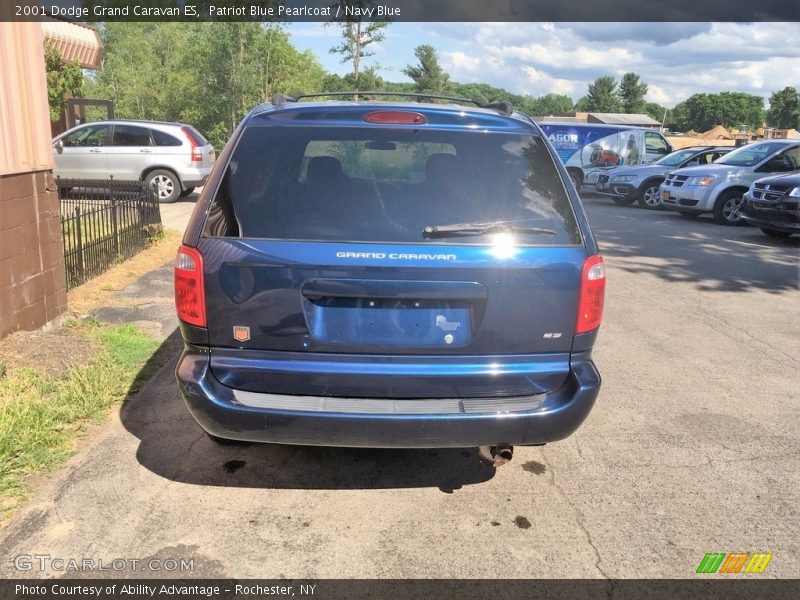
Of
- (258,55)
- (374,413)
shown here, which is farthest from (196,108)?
(374,413)

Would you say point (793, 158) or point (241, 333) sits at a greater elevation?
point (793, 158)

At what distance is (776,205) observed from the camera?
11.5m

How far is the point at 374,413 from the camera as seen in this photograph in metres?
2.94

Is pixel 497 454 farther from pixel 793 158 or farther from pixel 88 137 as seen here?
pixel 88 137

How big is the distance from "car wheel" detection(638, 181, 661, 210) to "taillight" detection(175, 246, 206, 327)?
54.2ft

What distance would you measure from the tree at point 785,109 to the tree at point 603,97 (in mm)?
23403

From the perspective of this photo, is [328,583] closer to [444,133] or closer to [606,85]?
[444,133]

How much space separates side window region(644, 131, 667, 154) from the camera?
20203mm

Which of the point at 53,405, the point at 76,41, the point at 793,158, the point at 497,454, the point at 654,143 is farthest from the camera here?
the point at 654,143

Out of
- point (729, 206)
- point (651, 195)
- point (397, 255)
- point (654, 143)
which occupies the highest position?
point (654, 143)

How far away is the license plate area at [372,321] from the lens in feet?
9.66

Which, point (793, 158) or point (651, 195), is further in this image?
point (651, 195)

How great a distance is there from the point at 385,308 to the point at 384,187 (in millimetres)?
575

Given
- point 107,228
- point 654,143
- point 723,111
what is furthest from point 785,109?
point 107,228
